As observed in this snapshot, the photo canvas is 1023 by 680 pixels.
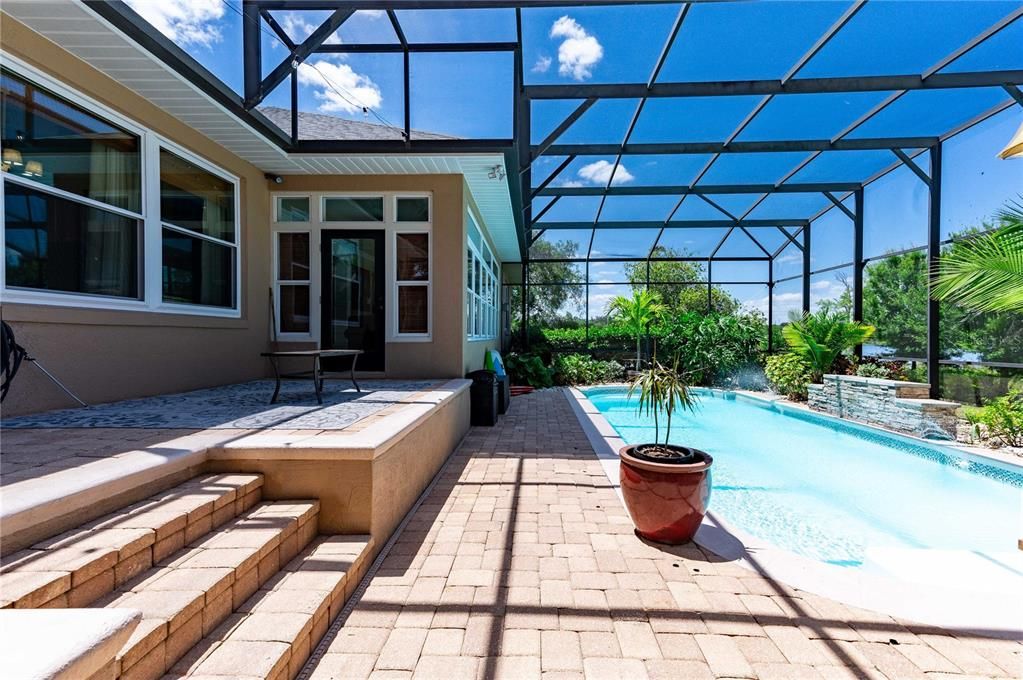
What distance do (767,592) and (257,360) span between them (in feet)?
20.9

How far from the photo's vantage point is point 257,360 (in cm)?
610

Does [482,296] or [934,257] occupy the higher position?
[934,257]

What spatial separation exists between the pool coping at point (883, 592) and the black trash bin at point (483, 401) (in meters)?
3.76

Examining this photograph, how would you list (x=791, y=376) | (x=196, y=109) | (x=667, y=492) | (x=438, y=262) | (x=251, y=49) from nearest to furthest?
(x=667, y=492), (x=196, y=109), (x=251, y=49), (x=438, y=262), (x=791, y=376)

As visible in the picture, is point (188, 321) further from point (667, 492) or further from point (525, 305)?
point (525, 305)

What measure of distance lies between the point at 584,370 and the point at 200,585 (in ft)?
35.9

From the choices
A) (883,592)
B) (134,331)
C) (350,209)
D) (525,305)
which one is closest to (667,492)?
(883,592)

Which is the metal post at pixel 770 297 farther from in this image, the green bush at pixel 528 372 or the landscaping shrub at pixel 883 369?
the green bush at pixel 528 372

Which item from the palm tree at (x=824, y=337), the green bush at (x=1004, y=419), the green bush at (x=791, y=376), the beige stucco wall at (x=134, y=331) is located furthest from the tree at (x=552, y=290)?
the green bush at (x=1004, y=419)

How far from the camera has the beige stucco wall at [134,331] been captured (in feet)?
11.0

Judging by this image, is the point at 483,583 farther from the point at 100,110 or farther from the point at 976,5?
the point at 976,5

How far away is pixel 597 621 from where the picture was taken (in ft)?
6.72

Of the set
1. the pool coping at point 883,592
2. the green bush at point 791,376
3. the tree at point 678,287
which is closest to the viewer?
the pool coping at point 883,592

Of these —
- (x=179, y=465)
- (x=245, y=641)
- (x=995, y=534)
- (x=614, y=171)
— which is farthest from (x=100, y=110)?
(x=995, y=534)
